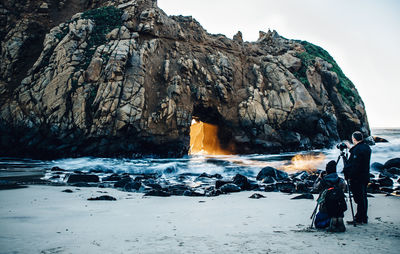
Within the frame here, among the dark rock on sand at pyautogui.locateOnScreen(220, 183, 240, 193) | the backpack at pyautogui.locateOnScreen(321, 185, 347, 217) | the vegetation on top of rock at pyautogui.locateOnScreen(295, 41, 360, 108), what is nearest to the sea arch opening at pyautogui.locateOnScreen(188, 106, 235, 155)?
the vegetation on top of rock at pyautogui.locateOnScreen(295, 41, 360, 108)

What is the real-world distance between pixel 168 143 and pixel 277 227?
17109mm

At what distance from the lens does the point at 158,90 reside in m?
21.4

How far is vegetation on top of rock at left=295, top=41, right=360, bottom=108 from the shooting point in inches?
1149

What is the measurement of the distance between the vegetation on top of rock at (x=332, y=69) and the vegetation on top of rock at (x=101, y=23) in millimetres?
20197

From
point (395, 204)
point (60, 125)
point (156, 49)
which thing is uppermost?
point (156, 49)

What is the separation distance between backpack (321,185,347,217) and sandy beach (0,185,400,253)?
355 millimetres

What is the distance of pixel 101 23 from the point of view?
2292cm

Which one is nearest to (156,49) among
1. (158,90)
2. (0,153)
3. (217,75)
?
(158,90)

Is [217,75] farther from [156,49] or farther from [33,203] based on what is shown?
[33,203]

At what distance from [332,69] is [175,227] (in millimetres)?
35499

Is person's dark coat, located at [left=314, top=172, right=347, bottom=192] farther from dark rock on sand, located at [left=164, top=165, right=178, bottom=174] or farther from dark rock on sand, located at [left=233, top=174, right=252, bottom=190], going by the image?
dark rock on sand, located at [left=164, top=165, right=178, bottom=174]

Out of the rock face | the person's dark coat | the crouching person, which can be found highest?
the rock face

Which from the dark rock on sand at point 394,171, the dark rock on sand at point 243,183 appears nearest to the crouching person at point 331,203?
the dark rock on sand at point 243,183

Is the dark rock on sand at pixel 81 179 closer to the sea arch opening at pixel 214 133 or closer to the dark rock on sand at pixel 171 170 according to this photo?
the dark rock on sand at pixel 171 170
